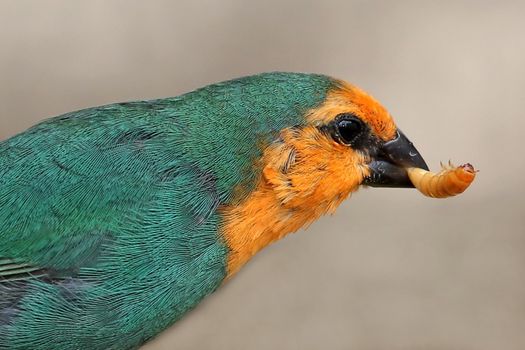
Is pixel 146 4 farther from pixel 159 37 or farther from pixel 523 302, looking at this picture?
pixel 523 302

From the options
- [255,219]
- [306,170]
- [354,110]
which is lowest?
[255,219]

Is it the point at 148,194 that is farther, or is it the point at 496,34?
the point at 496,34

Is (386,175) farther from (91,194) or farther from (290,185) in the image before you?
(91,194)

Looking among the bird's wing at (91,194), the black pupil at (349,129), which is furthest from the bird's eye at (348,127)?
the bird's wing at (91,194)

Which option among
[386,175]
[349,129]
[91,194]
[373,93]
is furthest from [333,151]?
[373,93]

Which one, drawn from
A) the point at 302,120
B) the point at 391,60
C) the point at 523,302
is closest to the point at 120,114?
the point at 302,120
